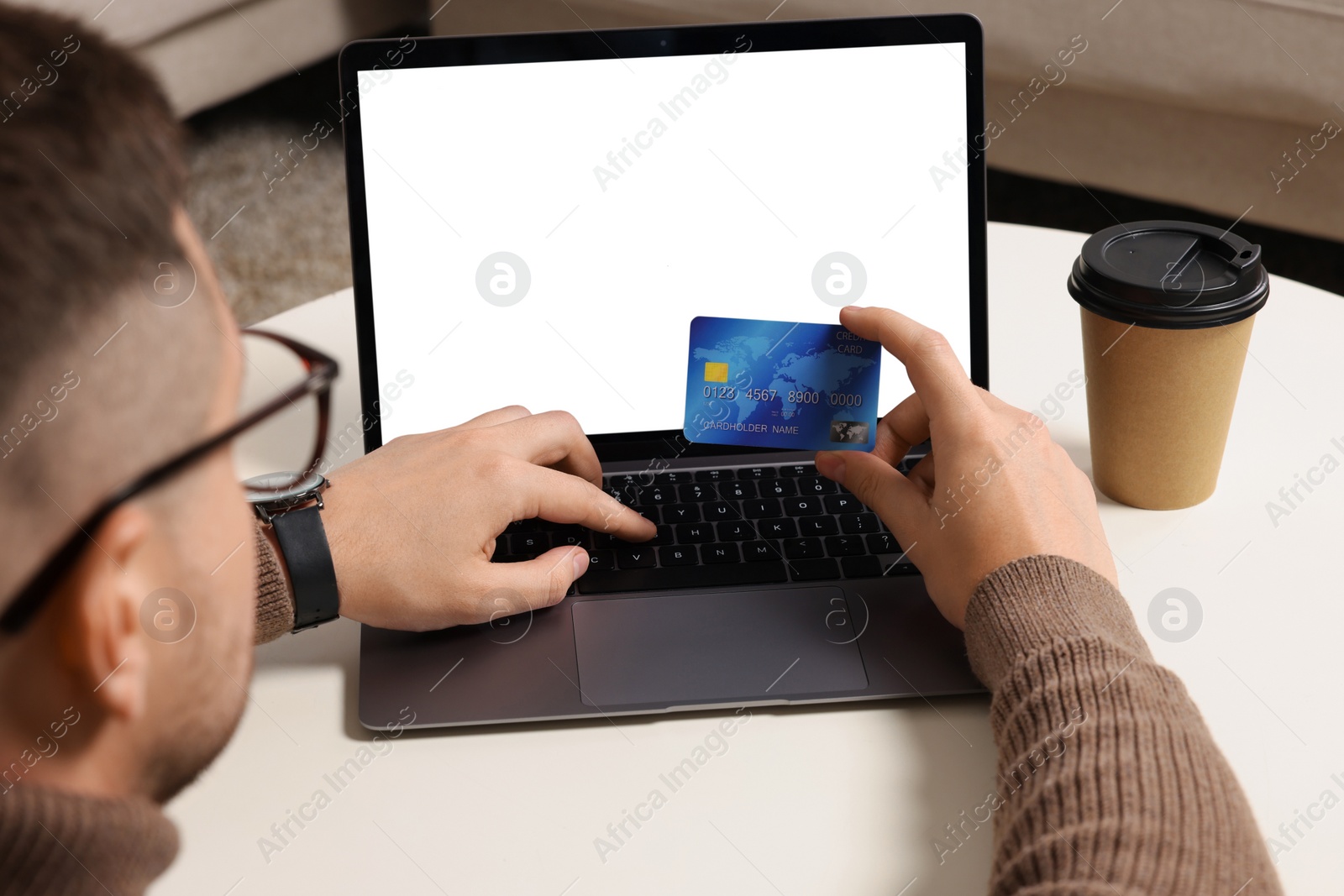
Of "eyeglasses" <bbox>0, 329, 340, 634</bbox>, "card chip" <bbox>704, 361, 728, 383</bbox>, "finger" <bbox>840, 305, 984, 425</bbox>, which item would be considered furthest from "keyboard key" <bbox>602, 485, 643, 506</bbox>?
"eyeglasses" <bbox>0, 329, 340, 634</bbox>

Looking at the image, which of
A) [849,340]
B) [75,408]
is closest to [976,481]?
[849,340]

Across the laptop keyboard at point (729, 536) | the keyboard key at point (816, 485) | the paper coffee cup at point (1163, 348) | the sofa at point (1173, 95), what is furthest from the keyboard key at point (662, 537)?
the sofa at point (1173, 95)

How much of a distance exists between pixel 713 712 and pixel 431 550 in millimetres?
212

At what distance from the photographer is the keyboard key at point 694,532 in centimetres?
78

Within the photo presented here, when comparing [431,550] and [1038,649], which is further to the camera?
[431,550]

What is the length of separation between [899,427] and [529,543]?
0.91 feet

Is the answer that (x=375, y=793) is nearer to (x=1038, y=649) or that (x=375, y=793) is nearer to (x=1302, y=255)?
(x=1038, y=649)

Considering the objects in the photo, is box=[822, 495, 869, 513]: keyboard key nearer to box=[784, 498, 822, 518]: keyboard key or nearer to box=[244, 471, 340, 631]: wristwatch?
box=[784, 498, 822, 518]: keyboard key

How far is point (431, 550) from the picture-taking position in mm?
A: 729

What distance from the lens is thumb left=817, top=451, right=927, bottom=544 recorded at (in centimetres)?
74

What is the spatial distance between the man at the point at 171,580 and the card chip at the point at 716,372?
16 centimetres

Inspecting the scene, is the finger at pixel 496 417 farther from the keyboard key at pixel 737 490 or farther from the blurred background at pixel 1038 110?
the blurred background at pixel 1038 110

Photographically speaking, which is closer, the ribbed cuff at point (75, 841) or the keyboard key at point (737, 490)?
the ribbed cuff at point (75, 841)

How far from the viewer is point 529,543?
79 cm
